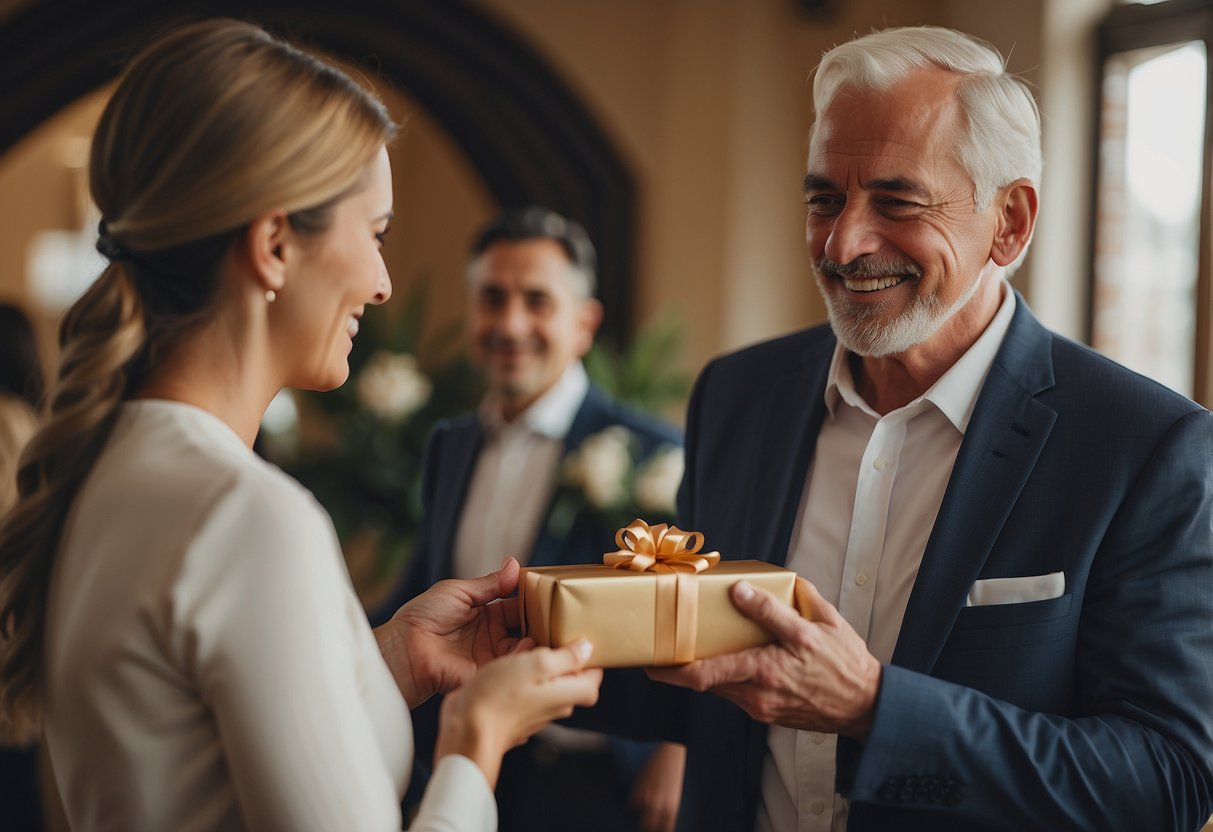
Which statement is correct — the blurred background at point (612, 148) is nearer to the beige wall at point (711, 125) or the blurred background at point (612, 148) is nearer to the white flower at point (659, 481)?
the beige wall at point (711, 125)

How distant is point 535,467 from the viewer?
350 centimetres

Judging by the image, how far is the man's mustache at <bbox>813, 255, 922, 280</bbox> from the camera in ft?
6.17

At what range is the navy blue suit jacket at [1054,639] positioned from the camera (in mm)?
1588

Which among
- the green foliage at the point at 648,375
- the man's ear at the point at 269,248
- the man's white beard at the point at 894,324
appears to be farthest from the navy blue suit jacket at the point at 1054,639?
the green foliage at the point at 648,375

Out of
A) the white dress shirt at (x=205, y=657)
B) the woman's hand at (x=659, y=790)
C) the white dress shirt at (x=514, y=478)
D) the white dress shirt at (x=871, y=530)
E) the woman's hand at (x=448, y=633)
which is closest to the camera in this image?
the white dress shirt at (x=205, y=657)

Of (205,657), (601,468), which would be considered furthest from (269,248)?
(601,468)

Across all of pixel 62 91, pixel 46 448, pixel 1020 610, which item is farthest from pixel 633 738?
pixel 62 91

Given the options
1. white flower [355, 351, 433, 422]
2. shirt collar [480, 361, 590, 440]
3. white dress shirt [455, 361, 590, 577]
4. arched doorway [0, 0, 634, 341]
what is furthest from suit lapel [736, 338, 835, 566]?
arched doorway [0, 0, 634, 341]

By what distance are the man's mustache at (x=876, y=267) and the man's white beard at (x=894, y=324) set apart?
1.7 inches

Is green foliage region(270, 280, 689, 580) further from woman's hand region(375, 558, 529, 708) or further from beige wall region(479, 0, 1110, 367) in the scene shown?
woman's hand region(375, 558, 529, 708)

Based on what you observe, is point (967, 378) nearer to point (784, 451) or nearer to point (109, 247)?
point (784, 451)

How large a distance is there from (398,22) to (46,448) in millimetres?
4362

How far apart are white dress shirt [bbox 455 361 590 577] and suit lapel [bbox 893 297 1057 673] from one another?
1708 millimetres

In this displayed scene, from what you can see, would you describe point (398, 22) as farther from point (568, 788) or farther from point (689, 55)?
point (568, 788)
